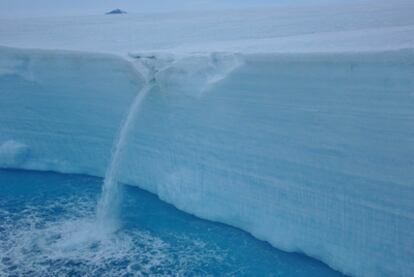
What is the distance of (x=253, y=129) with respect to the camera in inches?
131

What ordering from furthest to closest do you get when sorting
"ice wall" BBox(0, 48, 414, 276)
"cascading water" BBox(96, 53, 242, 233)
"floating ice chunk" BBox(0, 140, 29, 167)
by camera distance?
"floating ice chunk" BBox(0, 140, 29, 167), "cascading water" BBox(96, 53, 242, 233), "ice wall" BBox(0, 48, 414, 276)

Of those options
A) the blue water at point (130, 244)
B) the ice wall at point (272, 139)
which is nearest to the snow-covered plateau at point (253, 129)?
the ice wall at point (272, 139)

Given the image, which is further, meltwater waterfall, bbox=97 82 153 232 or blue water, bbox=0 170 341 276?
meltwater waterfall, bbox=97 82 153 232

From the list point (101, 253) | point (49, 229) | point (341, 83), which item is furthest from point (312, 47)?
point (49, 229)

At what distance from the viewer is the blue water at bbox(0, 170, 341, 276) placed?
3172 mm

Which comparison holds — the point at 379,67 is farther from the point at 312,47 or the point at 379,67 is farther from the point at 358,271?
the point at 358,271

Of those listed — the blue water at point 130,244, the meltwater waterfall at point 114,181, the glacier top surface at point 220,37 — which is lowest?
the blue water at point 130,244

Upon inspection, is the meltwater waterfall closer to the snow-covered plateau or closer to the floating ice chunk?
the snow-covered plateau

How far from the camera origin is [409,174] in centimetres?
264

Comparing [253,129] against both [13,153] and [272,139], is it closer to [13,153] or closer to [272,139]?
[272,139]

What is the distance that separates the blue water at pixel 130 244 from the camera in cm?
317

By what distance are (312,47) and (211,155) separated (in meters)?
1.10

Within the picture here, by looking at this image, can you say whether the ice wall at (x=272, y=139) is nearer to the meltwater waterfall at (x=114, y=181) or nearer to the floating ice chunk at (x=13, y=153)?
the meltwater waterfall at (x=114, y=181)

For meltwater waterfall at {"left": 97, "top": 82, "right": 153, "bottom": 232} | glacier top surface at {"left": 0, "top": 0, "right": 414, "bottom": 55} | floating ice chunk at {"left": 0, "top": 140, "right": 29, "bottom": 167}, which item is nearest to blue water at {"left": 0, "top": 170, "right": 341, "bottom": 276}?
meltwater waterfall at {"left": 97, "top": 82, "right": 153, "bottom": 232}
